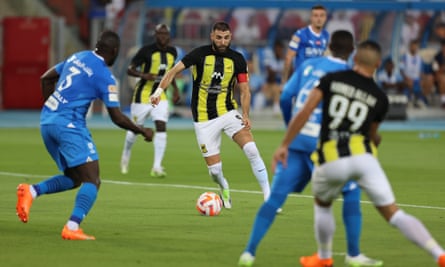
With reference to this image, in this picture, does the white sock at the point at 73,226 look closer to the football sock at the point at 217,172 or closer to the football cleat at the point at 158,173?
the football sock at the point at 217,172

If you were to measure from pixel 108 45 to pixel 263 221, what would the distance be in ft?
9.34

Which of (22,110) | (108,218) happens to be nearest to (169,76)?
(108,218)

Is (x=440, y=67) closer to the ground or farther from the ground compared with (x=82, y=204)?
closer to the ground

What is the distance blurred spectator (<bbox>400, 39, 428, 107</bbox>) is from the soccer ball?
2308 centimetres

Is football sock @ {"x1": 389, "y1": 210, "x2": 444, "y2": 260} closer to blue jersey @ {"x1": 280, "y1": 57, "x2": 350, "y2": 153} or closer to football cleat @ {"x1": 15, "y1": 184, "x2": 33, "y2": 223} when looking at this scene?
blue jersey @ {"x1": 280, "y1": 57, "x2": 350, "y2": 153}

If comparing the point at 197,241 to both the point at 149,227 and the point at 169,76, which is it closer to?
the point at 149,227

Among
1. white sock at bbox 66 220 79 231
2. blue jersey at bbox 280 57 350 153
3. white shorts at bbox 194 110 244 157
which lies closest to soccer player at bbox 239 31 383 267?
blue jersey at bbox 280 57 350 153

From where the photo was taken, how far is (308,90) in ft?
33.8

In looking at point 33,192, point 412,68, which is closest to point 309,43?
point 33,192

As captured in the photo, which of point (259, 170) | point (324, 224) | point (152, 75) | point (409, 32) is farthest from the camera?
point (409, 32)

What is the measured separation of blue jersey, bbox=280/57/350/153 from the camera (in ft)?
33.7

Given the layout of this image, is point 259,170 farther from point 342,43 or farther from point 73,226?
point 342,43

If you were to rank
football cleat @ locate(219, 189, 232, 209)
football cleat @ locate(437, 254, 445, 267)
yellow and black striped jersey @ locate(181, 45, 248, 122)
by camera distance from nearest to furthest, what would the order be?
football cleat @ locate(437, 254, 445, 267) < yellow and black striped jersey @ locate(181, 45, 248, 122) < football cleat @ locate(219, 189, 232, 209)

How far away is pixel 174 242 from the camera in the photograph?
11.6 meters
